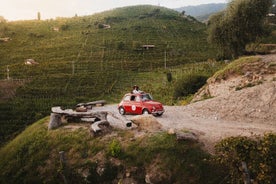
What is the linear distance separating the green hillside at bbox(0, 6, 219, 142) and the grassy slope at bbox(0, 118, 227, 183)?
11.3 m

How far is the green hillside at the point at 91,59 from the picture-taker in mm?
36312

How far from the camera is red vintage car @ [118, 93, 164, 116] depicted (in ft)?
65.3

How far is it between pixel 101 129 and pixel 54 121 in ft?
12.7

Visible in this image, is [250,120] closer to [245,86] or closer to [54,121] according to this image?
[245,86]

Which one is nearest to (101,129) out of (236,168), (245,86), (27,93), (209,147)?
(209,147)

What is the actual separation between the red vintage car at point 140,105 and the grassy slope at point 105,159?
4.18 m

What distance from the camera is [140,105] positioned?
811 inches

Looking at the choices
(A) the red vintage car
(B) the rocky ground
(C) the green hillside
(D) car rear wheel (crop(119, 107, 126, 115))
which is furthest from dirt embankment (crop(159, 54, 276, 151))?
(C) the green hillside

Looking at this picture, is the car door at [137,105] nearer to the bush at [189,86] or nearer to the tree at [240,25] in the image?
the bush at [189,86]

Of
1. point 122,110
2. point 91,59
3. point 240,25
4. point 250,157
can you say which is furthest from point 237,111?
point 91,59

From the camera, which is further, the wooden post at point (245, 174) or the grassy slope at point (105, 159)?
the grassy slope at point (105, 159)

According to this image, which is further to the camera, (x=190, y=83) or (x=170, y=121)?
(x=190, y=83)

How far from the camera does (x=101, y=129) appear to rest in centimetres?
1648

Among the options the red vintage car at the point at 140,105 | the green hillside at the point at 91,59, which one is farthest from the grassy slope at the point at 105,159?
the green hillside at the point at 91,59
